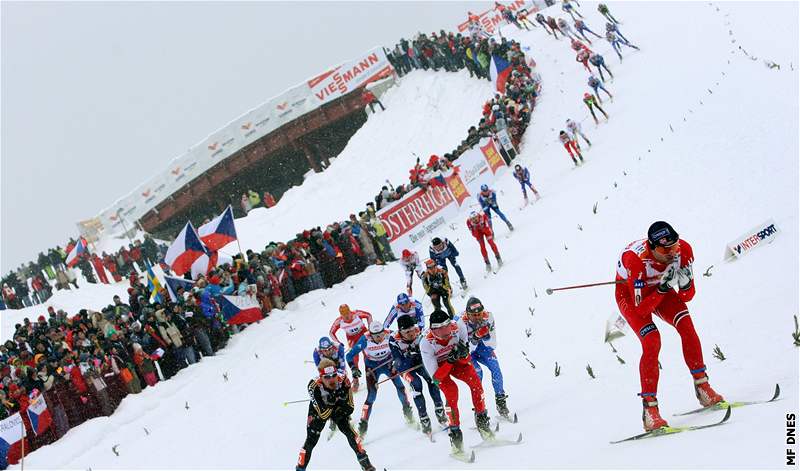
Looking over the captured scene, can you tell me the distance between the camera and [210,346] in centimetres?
1973

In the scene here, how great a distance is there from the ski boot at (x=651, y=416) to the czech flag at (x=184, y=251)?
1613 cm

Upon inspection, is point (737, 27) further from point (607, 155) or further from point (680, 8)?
point (607, 155)

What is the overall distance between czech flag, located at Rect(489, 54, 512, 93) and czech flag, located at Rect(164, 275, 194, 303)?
752 inches

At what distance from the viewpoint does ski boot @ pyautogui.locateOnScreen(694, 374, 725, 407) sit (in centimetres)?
752

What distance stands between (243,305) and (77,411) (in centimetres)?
544

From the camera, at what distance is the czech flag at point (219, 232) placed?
2292 centimetres

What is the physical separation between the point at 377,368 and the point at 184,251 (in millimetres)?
10905

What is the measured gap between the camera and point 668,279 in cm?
775

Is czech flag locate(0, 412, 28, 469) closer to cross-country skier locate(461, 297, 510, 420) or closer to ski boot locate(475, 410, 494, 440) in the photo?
cross-country skier locate(461, 297, 510, 420)

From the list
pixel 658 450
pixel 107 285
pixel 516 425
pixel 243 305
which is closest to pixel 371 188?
pixel 107 285

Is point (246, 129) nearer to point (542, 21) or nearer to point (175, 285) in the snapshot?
point (542, 21)

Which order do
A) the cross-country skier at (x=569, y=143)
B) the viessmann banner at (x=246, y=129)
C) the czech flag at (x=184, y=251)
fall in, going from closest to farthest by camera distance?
1. the czech flag at (x=184, y=251)
2. the cross-country skier at (x=569, y=143)
3. the viessmann banner at (x=246, y=129)

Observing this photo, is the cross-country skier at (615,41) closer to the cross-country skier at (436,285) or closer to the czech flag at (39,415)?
the cross-country skier at (436,285)

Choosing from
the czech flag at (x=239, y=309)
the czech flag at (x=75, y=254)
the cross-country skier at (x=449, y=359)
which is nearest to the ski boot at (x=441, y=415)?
the cross-country skier at (x=449, y=359)
